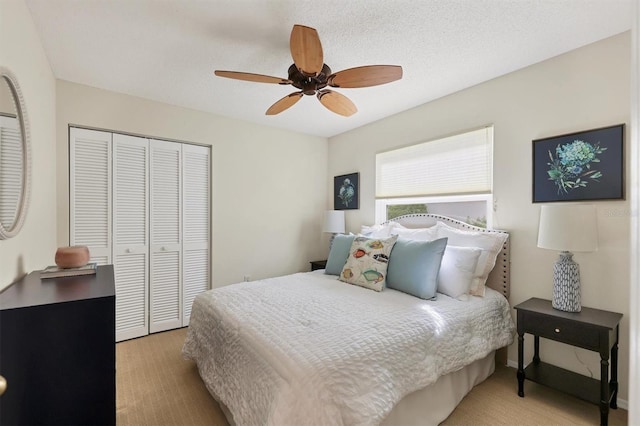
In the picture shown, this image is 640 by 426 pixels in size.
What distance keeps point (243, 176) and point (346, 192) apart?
4.65 ft

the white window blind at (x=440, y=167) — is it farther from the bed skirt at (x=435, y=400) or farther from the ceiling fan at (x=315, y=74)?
the bed skirt at (x=435, y=400)

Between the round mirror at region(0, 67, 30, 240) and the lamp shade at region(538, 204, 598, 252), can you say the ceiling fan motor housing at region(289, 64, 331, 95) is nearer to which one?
the round mirror at region(0, 67, 30, 240)

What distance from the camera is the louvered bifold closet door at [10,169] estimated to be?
1376 mm

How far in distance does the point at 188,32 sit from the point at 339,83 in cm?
106

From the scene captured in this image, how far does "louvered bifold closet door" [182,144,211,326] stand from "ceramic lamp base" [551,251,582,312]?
3.31 metres

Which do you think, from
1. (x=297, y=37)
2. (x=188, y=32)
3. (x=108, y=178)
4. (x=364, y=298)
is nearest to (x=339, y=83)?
(x=297, y=37)

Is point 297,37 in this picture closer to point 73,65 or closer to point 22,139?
point 22,139

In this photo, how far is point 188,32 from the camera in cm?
200

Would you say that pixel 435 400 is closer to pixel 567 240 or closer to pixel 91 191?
pixel 567 240

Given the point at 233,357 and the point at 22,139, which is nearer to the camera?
the point at 22,139

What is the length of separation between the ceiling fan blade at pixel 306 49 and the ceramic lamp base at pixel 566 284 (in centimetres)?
210

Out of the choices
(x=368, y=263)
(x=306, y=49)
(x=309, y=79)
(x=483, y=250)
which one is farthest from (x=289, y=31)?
(x=483, y=250)

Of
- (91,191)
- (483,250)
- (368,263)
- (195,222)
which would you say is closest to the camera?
(483,250)

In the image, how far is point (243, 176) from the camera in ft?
12.4
